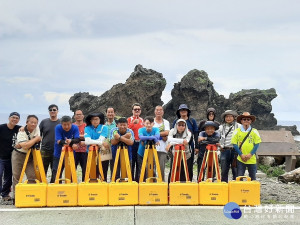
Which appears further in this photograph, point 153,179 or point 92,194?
point 153,179

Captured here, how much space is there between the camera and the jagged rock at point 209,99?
63.2 metres

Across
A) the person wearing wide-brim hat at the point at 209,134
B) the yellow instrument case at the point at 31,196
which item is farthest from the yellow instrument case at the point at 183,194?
the yellow instrument case at the point at 31,196

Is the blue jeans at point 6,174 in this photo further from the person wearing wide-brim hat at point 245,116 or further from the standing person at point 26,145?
the person wearing wide-brim hat at point 245,116

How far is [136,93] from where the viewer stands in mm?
52656

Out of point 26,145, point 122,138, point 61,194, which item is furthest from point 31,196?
point 122,138

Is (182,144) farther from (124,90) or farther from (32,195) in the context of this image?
(124,90)

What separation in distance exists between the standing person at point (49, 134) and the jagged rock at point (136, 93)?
Answer: 42.1 m

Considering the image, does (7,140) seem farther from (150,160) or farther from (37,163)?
(150,160)

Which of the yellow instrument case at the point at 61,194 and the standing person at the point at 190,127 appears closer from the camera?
the yellow instrument case at the point at 61,194

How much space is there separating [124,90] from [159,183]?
148 ft

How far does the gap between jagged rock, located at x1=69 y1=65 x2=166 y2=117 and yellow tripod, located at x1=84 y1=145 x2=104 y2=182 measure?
42.5 meters

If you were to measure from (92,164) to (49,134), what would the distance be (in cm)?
125

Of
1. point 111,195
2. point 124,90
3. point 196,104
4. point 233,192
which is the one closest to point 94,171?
point 111,195

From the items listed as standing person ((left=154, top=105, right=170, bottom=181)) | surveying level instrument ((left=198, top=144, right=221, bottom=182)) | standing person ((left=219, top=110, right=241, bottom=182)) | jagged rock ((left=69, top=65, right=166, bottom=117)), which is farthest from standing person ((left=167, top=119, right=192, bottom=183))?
jagged rock ((left=69, top=65, right=166, bottom=117))
